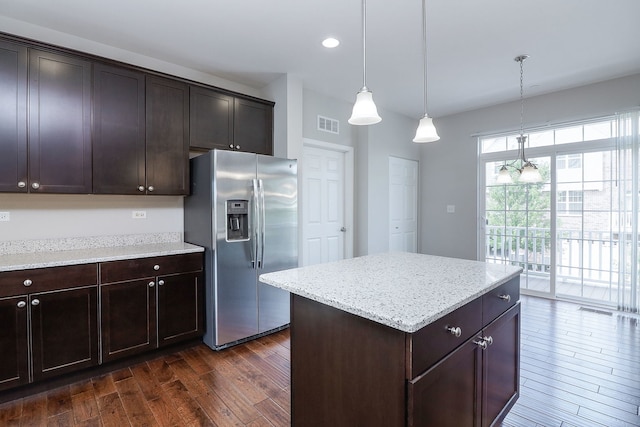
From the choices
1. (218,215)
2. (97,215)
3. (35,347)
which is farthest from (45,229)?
(218,215)

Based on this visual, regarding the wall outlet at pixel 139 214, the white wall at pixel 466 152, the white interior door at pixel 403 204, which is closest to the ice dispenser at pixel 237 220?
the wall outlet at pixel 139 214

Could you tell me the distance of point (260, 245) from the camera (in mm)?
3055

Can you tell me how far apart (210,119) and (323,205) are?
5.85 feet

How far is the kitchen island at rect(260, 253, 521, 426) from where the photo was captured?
1.10 meters

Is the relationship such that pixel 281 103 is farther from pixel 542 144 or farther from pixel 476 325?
pixel 542 144

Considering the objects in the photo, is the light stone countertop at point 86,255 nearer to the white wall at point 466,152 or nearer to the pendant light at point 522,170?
the pendant light at point 522,170

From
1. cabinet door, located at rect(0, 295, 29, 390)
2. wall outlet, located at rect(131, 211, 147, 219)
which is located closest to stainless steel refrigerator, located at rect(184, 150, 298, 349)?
wall outlet, located at rect(131, 211, 147, 219)

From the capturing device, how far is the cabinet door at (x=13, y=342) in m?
2.04

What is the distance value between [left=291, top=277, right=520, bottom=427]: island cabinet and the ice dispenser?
157cm

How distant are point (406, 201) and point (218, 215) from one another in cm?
349

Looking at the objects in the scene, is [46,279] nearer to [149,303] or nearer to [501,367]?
[149,303]

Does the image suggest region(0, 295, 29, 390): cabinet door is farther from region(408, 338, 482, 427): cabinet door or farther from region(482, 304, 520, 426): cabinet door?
region(482, 304, 520, 426): cabinet door

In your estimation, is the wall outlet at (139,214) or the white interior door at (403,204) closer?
the wall outlet at (139,214)

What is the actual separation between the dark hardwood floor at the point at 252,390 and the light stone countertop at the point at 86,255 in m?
0.91
